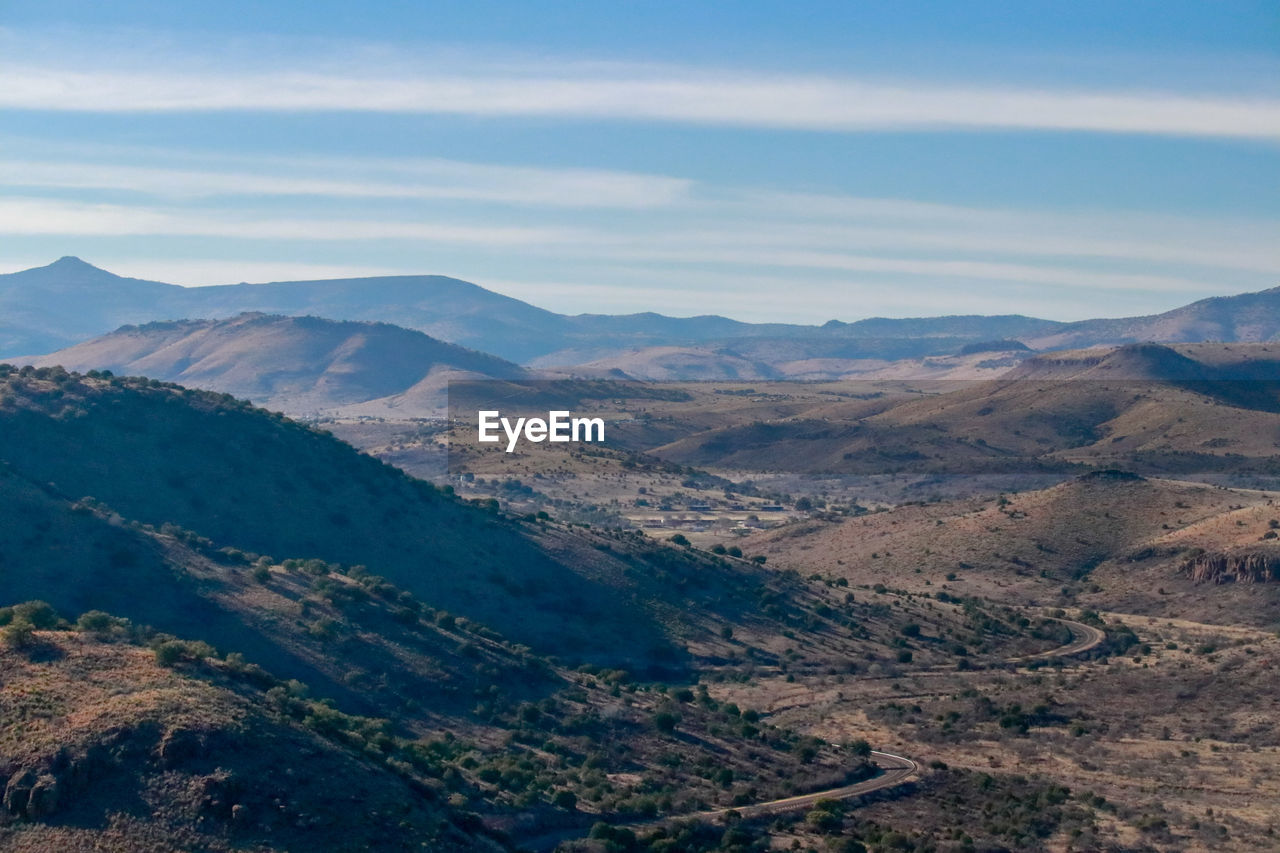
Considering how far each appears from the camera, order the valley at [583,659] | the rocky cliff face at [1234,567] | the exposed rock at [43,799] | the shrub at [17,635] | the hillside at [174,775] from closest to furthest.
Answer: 1. the hillside at [174,775]
2. the exposed rock at [43,799]
3. the valley at [583,659]
4. the shrub at [17,635]
5. the rocky cliff face at [1234,567]

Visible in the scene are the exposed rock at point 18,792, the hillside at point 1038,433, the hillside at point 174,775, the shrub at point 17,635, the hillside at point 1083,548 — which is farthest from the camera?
the hillside at point 1038,433

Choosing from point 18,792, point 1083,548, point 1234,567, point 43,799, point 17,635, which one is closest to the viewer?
point 43,799

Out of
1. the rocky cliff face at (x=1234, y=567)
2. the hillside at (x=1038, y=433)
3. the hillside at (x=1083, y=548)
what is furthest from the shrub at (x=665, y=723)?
the hillside at (x=1038, y=433)

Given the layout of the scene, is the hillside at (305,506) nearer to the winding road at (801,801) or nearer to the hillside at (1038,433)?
the winding road at (801,801)

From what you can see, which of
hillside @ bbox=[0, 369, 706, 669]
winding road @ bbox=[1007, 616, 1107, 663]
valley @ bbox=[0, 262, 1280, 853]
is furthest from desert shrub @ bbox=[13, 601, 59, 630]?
winding road @ bbox=[1007, 616, 1107, 663]

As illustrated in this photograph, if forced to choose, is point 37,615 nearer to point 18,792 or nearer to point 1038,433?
point 18,792

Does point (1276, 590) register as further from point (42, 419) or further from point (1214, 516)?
point (42, 419)

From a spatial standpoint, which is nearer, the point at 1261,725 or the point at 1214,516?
the point at 1261,725

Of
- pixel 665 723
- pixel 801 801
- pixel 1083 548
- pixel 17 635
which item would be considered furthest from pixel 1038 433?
pixel 17 635

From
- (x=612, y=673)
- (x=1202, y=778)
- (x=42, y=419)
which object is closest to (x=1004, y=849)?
(x=1202, y=778)
